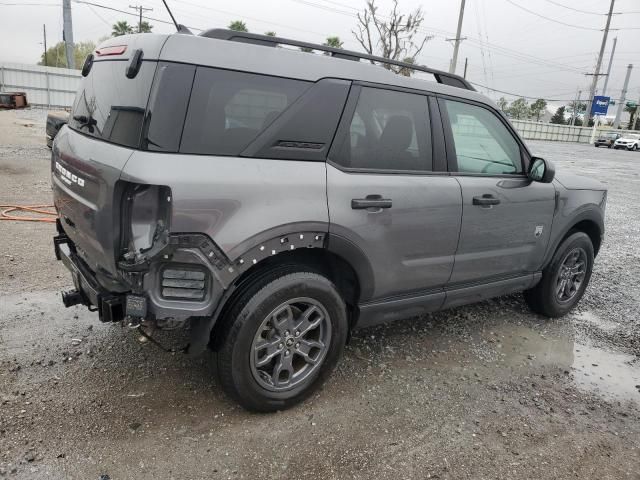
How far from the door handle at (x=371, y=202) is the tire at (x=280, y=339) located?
47 cm

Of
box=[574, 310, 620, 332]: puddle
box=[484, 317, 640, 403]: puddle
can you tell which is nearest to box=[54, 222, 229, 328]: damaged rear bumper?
box=[484, 317, 640, 403]: puddle

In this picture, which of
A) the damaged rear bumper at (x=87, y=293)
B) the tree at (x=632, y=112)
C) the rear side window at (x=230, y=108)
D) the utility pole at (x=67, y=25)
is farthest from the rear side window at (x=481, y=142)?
the tree at (x=632, y=112)

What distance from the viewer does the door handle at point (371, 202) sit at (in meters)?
2.93

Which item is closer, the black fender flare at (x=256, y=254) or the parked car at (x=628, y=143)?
the black fender flare at (x=256, y=254)

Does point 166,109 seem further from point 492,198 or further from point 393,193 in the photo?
point 492,198

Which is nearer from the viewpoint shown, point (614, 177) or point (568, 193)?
point (568, 193)

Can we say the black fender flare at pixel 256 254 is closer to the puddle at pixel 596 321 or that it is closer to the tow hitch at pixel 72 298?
the tow hitch at pixel 72 298

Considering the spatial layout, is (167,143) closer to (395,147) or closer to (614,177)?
(395,147)

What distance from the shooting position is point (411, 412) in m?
3.08

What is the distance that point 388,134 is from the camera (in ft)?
10.6

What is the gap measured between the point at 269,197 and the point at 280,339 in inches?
32.9

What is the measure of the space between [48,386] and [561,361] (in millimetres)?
3681

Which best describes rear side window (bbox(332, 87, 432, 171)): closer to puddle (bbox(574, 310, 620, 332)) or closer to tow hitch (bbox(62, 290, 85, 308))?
tow hitch (bbox(62, 290, 85, 308))

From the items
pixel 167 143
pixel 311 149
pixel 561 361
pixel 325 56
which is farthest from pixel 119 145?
pixel 561 361
